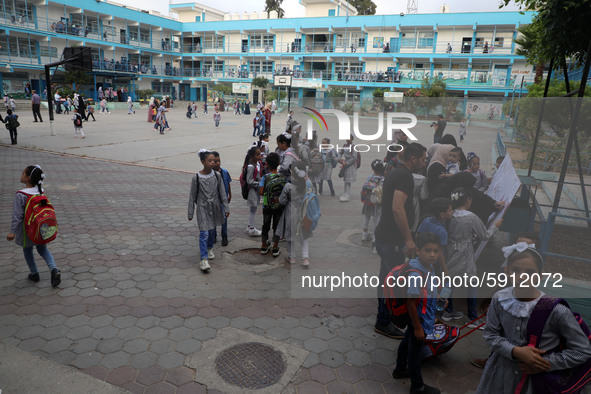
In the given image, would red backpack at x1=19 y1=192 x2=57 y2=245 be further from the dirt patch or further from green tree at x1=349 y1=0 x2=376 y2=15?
green tree at x1=349 y1=0 x2=376 y2=15

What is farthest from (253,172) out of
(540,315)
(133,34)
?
(133,34)

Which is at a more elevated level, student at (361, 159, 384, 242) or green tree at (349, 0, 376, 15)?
green tree at (349, 0, 376, 15)

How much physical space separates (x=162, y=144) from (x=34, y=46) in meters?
28.7

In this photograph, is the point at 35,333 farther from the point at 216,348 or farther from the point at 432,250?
the point at 432,250

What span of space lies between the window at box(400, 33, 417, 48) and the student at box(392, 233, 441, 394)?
43.4m

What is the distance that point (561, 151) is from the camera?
470 inches

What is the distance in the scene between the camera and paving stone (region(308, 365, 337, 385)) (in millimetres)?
3352

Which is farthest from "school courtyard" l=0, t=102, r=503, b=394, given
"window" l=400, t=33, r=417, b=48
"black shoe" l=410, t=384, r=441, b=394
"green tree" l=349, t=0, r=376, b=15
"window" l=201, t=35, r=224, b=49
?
"green tree" l=349, t=0, r=376, b=15

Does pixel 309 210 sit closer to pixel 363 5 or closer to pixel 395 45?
pixel 395 45

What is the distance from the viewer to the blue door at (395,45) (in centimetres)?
4194

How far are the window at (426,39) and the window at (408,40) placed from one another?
62 cm

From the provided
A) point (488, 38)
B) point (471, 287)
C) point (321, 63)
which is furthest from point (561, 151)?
point (321, 63)

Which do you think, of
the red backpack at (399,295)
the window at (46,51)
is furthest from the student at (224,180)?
the window at (46,51)

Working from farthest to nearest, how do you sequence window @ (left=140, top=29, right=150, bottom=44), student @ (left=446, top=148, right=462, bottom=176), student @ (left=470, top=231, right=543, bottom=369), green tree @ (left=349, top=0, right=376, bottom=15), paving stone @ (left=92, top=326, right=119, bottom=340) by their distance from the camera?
green tree @ (left=349, top=0, right=376, bottom=15) < window @ (left=140, top=29, right=150, bottom=44) < student @ (left=446, top=148, right=462, bottom=176) < paving stone @ (left=92, top=326, right=119, bottom=340) < student @ (left=470, top=231, right=543, bottom=369)
